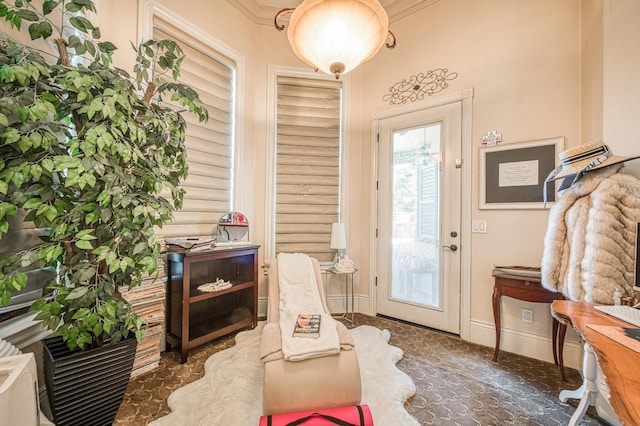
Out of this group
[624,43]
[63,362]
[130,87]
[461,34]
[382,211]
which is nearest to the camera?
[63,362]

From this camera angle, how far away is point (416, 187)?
318 centimetres

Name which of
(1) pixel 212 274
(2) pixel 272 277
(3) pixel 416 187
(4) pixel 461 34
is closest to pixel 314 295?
(2) pixel 272 277

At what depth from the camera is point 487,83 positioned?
2.73 metres

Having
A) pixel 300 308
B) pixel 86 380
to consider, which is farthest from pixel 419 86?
pixel 86 380

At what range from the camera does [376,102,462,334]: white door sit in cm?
292

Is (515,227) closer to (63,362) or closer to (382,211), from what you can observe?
(382,211)

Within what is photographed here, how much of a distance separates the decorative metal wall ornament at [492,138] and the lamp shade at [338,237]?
5.77 feet

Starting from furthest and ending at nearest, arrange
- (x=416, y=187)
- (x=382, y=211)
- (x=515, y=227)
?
(x=382, y=211) < (x=416, y=187) < (x=515, y=227)

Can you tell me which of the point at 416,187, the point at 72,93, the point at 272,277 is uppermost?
the point at 72,93

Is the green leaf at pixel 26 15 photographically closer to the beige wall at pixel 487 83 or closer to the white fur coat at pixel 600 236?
the beige wall at pixel 487 83

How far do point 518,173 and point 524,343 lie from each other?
5.26 feet

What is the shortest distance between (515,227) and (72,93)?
3460 mm

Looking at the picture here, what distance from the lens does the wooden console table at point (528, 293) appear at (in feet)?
7.02

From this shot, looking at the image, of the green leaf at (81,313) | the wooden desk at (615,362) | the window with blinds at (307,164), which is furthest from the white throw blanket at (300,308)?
the wooden desk at (615,362)
